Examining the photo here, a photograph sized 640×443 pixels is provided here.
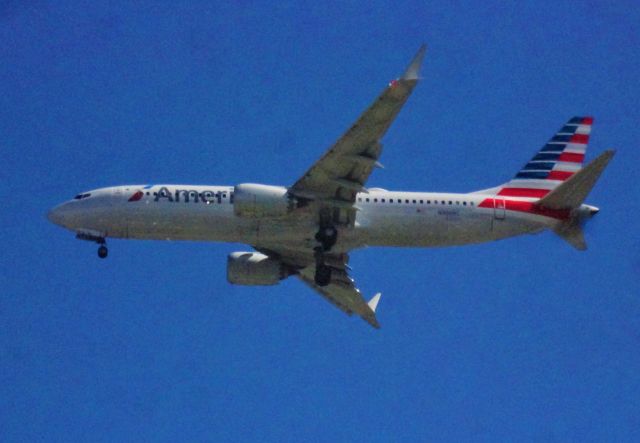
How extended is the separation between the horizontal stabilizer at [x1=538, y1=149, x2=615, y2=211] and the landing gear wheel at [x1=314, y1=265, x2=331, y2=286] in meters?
10.5

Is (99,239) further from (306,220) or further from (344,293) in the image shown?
(344,293)

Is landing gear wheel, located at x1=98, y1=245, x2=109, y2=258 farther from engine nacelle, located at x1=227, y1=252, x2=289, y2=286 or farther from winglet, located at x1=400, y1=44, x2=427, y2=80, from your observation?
winglet, located at x1=400, y1=44, x2=427, y2=80

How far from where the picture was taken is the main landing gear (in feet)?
177

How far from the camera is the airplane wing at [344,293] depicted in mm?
59750

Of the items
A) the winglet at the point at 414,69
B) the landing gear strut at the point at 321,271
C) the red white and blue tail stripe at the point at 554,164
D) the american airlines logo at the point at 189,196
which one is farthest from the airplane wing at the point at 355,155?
the red white and blue tail stripe at the point at 554,164

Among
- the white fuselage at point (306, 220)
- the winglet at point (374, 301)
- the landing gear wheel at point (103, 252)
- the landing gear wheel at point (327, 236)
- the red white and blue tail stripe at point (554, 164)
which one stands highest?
the red white and blue tail stripe at point (554, 164)

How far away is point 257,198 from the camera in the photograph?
2025 inches

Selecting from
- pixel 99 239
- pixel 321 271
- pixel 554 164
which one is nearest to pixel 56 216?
pixel 99 239

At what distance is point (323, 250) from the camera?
5484 cm

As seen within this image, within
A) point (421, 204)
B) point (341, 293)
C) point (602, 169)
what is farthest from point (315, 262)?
point (602, 169)

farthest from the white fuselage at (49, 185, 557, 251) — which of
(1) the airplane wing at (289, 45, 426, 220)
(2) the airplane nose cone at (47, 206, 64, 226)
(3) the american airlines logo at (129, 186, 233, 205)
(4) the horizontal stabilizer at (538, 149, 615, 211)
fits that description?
(2) the airplane nose cone at (47, 206, 64, 226)

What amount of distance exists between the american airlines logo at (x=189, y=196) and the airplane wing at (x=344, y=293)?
7.89 metres

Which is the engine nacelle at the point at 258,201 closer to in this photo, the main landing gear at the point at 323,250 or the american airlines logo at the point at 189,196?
the american airlines logo at the point at 189,196

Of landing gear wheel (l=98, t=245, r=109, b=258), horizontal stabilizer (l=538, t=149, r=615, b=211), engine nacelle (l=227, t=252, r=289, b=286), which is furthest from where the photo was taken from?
engine nacelle (l=227, t=252, r=289, b=286)
